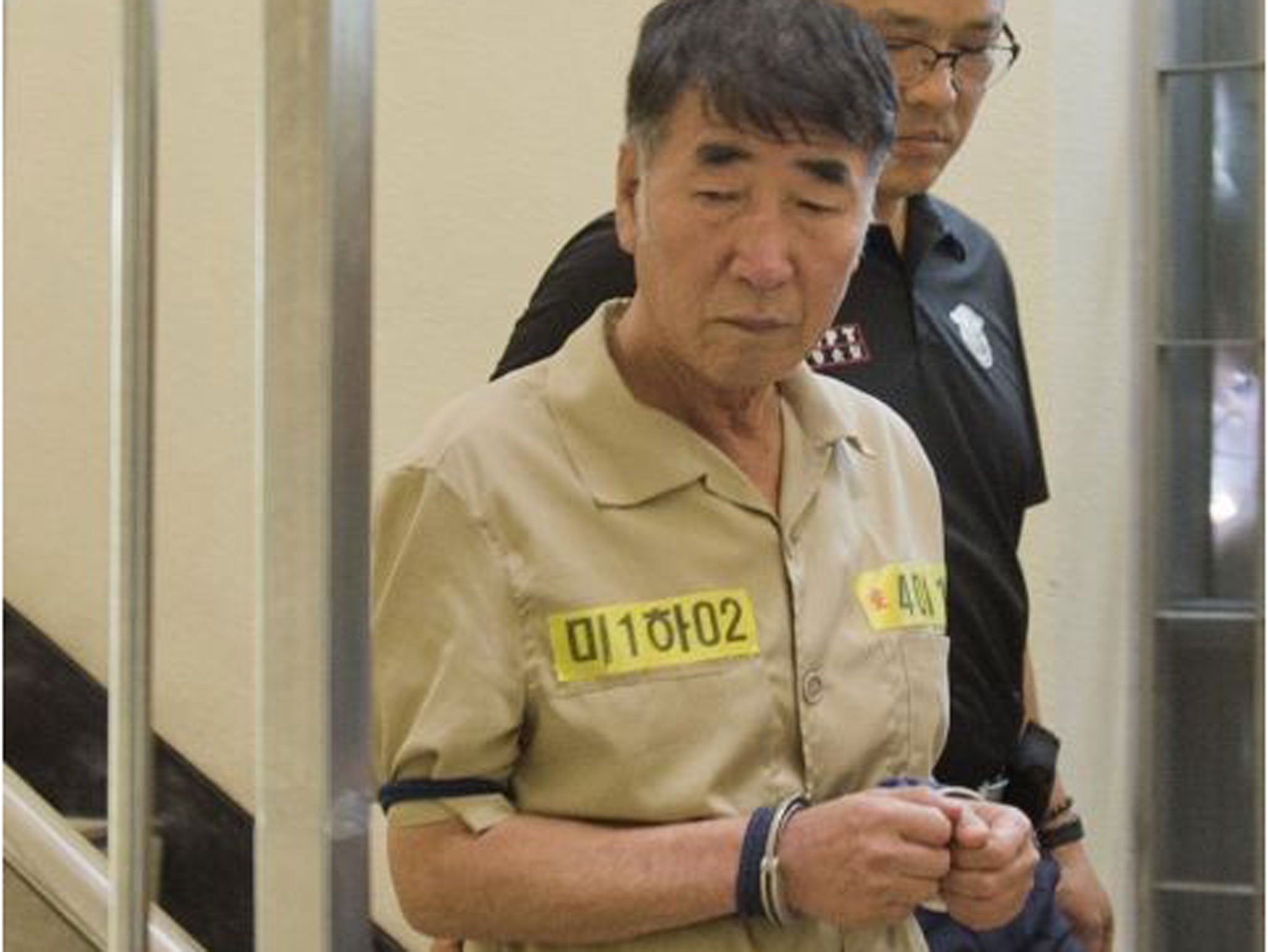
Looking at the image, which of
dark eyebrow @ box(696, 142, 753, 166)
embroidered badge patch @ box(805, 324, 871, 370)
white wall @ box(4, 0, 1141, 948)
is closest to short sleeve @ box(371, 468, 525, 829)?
dark eyebrow @ box(696, 142, 753, 166)

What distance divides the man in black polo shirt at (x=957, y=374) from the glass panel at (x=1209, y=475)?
0.98m

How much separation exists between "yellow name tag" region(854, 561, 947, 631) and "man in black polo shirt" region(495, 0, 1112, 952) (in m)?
0.26

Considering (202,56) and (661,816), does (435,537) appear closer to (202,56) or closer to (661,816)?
(661,816)

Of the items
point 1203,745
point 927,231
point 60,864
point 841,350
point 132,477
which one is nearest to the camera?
point 132,477

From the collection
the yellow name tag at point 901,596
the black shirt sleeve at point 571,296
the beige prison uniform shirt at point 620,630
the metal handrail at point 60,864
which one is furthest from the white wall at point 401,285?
the beige prison uniform shirt at point 620,630

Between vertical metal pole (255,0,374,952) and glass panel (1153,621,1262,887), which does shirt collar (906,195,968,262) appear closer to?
vertical metal pole (255,0,374,952)

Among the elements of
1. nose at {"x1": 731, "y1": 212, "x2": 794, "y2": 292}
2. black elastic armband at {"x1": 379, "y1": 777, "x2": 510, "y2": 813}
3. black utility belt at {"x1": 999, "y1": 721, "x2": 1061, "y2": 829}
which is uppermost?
nose at {"x1": 731, "y1": 212, "x2": 794, "y2": 292}

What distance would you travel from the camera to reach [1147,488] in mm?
2592

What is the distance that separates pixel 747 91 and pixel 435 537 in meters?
0.29

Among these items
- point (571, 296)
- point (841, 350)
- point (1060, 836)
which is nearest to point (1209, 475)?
point (1060, 836)

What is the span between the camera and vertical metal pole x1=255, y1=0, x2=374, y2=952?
879mm

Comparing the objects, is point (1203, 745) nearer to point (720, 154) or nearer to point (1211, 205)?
point (1211, 205)

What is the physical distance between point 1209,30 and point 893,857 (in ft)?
6.05

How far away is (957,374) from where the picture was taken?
1.56 meters
